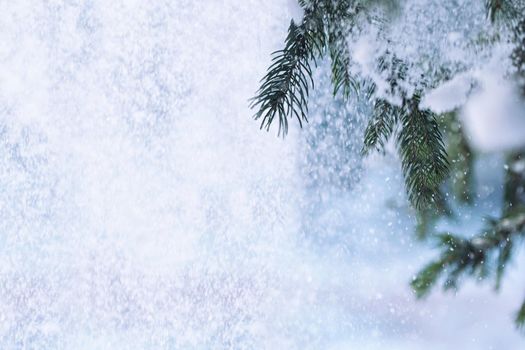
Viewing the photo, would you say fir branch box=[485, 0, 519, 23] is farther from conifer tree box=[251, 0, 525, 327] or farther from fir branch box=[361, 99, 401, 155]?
fir branch box=[361, 99, 401, 155]

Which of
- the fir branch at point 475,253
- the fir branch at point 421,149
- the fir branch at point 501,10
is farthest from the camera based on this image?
the fir branch at point 475,253

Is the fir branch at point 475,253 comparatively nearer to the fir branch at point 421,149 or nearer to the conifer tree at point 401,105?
the conifer tree at point 401,105

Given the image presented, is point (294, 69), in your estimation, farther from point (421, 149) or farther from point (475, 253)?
point (475, 253)

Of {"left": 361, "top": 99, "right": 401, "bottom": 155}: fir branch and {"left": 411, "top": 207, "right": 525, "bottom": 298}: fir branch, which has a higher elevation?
{"left": 361, "top": 99, "right": 401, "bottom": 155}: fir branch

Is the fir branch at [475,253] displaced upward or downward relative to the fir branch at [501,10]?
downward

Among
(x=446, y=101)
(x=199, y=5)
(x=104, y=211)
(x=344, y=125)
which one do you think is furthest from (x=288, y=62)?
(x=104, y=211)

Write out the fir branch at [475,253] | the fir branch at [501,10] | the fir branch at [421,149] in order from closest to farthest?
the fir branch at [501,10]
the fir branch at [421,149]
the fir branch at [475,253]

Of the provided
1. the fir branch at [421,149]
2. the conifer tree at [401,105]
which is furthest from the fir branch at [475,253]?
the fir branch at [421,149]

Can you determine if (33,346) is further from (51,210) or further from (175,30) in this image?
(175,30)

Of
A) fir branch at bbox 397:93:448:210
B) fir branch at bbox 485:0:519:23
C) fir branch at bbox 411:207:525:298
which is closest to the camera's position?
fir branch at bbox 485:0:519:23

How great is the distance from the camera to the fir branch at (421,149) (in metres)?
0.69

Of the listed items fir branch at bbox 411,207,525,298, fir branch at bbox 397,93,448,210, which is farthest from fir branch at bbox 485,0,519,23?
fir branch at bbox 411,207,525,298

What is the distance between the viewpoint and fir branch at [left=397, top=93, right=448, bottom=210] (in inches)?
27.3

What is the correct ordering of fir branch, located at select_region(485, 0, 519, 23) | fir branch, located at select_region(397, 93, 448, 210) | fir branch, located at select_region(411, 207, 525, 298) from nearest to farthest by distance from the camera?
1. fir branch, located at select_region(485, 0, 519, 23)
2. fir branch, located at select_region(397, 93, 448, 210)
3. fir branch, located at select_region(411, 207, 525, 298)
